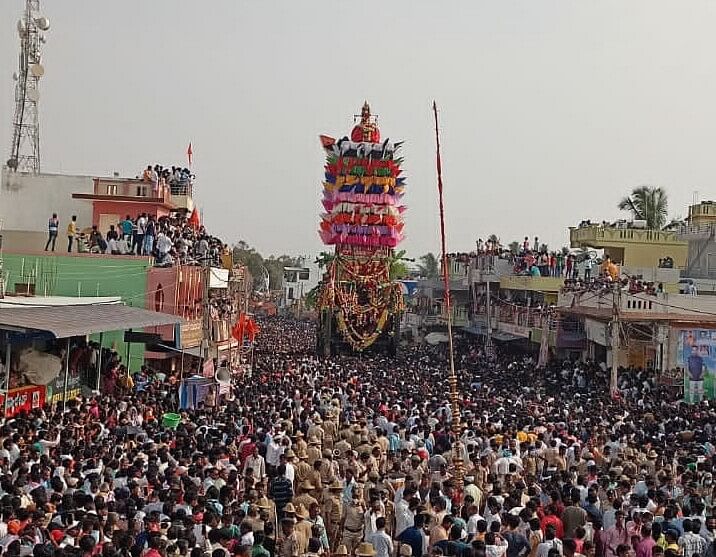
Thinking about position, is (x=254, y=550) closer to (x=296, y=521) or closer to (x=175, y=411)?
(x=296, y=521)

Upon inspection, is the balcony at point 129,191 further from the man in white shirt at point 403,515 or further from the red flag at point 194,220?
the man in white shirt at point 403,515

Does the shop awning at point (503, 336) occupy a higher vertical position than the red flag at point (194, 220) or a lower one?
lower

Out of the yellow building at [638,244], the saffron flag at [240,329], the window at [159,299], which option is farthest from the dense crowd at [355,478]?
the yellow building at [638,244]

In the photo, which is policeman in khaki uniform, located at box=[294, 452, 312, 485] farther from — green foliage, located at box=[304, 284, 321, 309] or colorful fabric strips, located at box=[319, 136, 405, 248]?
green foliage, located at box=[304, 284, 321, 309]

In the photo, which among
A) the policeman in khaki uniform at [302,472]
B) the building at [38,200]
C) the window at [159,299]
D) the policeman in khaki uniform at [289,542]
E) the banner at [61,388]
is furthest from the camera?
the building at [38,200]

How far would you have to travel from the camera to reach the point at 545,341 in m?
34.5

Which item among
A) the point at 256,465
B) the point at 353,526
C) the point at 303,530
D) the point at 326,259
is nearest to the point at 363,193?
the point at 326,259

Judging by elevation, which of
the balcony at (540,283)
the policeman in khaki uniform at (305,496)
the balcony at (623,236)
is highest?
the balcony at (623,236)

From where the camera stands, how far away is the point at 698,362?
2519 cm

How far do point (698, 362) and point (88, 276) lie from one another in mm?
15694

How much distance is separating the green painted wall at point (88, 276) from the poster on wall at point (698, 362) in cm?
1390

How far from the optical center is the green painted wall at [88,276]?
27.9 metres

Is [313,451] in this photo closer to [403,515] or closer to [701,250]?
[403,515]

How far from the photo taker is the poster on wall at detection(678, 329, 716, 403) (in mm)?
24297
